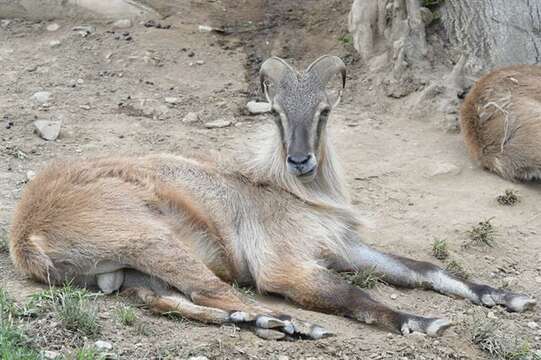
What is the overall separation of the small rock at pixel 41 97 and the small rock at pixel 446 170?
3767mm

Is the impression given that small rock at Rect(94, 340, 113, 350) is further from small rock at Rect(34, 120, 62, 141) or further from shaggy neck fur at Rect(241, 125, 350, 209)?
small rock at Rect(34, 120, 62, 141)

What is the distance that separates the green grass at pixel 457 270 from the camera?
21.7 feet

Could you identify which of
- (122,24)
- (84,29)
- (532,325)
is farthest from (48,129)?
(532,325)

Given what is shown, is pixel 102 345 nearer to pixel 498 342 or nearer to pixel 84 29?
pixel 498 342

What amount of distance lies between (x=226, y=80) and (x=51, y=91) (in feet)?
5.81

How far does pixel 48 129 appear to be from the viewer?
8500mm

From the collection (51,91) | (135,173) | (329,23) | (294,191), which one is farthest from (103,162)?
(329,23)

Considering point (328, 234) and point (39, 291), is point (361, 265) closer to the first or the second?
point (328, 234)

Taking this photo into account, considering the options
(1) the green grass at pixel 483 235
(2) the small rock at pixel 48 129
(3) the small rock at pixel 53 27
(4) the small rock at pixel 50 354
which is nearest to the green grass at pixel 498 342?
(1) the green grass at pixel 483 235

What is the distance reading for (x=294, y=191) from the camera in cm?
664

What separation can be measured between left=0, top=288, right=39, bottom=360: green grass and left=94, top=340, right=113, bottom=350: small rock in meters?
→ 0.31

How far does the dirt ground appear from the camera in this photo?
5.36m

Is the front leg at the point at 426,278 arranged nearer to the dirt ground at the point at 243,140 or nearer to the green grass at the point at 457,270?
the dirt ground at the point at 243,140

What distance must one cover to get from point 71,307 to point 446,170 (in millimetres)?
4267
